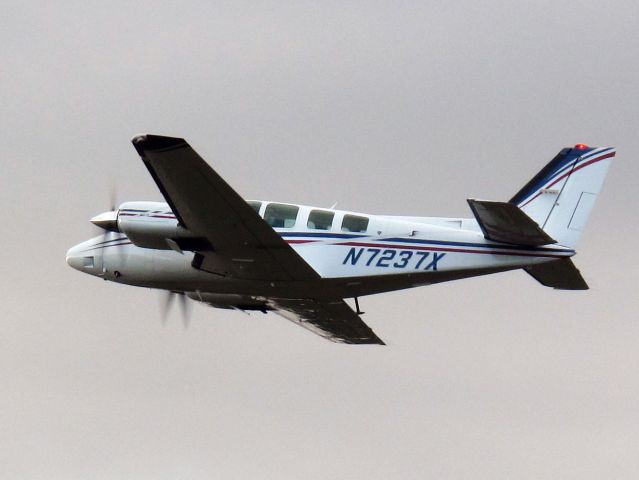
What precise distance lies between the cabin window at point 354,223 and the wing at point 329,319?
8.99 ft

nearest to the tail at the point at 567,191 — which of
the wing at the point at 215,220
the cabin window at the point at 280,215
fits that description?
the cabin window at the point at 280,215

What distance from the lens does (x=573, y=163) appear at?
3712 centimetres

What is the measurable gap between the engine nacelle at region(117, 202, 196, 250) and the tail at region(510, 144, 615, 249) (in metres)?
9.17

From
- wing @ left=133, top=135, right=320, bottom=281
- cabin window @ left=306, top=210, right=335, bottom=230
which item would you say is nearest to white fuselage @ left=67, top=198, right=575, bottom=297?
cabin window @ left=306, top=210, right=335, bottom=230

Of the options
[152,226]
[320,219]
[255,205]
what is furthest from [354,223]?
[152,226]

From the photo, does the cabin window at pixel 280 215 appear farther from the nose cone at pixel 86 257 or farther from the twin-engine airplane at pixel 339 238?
the nose cone at pixel 86 257

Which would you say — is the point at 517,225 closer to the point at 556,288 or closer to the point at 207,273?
the point at 556,288

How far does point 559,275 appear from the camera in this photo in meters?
36.4

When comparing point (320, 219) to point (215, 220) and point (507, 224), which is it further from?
point (507, 224)

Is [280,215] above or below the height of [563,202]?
below

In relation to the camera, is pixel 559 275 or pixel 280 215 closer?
pixel 559 275

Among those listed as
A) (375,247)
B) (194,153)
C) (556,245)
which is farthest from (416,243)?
(194,153)

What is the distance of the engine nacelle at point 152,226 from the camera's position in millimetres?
37000

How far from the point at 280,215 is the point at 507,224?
20.5ft
